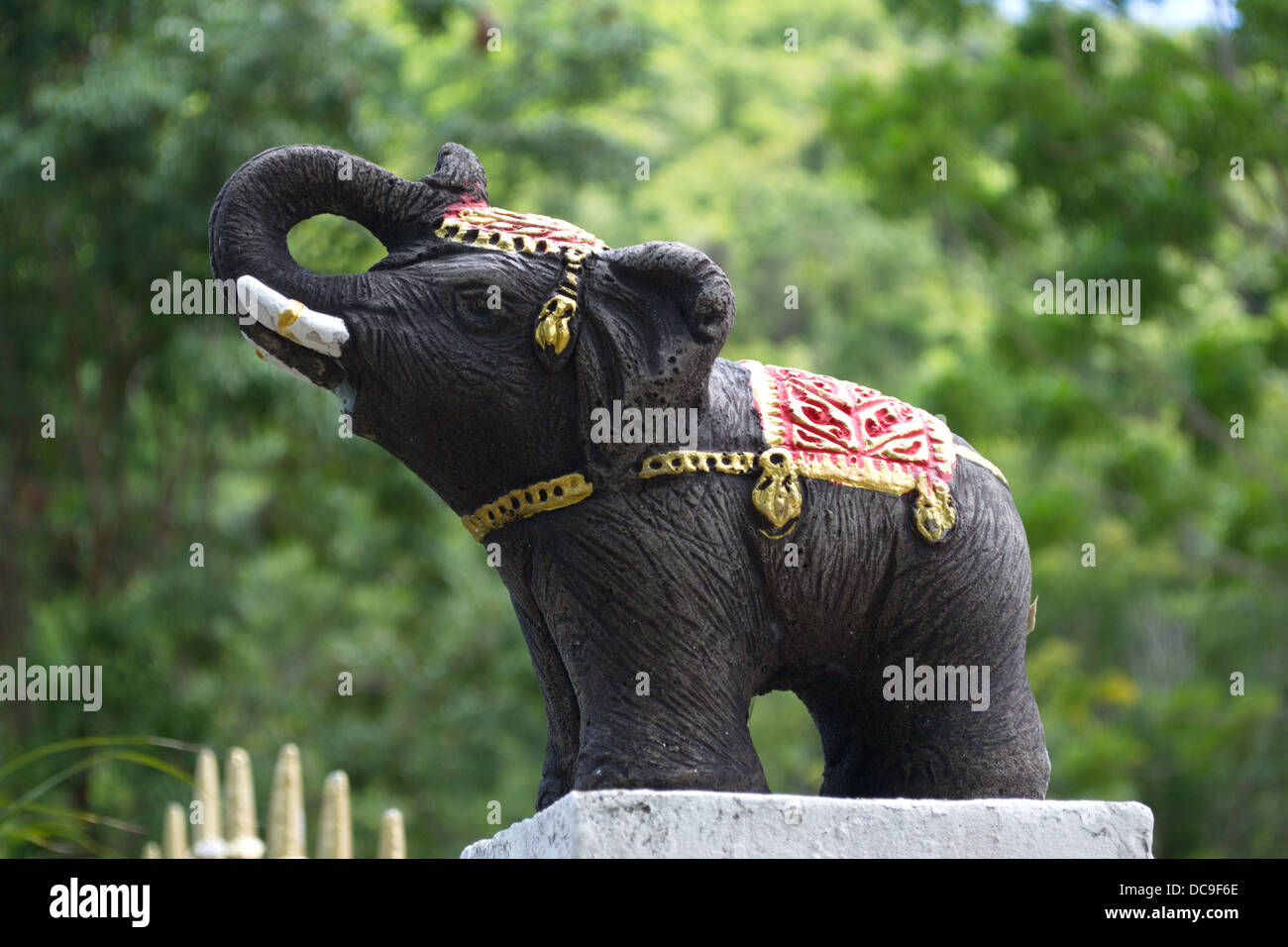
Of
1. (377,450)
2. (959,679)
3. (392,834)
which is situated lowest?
(392,834)

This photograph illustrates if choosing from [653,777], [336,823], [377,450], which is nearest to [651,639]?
[653,777]

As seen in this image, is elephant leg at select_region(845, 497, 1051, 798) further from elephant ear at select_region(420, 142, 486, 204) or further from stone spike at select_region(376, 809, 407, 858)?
stone spike at select_region(376, 809, 407, 858)

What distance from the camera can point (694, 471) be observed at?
2887 millimetres

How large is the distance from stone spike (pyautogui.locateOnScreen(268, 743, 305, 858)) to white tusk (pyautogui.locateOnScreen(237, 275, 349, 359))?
3200 mm

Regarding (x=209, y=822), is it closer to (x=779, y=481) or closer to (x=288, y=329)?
(x=288, y=329)

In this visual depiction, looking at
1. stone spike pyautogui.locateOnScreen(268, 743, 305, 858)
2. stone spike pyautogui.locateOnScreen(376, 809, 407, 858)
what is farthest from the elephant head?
stone spike pyautogui.locateOnScreen(268, 743, 305, 858)

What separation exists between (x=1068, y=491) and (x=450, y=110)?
4774mm

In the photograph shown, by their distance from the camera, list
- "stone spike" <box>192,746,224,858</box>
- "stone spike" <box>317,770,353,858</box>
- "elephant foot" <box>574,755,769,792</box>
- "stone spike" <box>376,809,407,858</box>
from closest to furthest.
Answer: "elephant foot" <box>574,755,769,792</box> < "stone spike" <box>376,809,407,858</box> < "stone spike" <box>317,770,353,858</box> < "stone spike" <box>192,746,224,858</box>

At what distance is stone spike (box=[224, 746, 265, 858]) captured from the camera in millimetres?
5941

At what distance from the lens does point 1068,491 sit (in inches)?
384

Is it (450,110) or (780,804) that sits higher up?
(450,110)

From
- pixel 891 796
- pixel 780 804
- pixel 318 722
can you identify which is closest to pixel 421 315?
pixel 780 804

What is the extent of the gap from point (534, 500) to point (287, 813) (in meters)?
3.26

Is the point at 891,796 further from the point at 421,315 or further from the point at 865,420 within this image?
the point at 421,315
